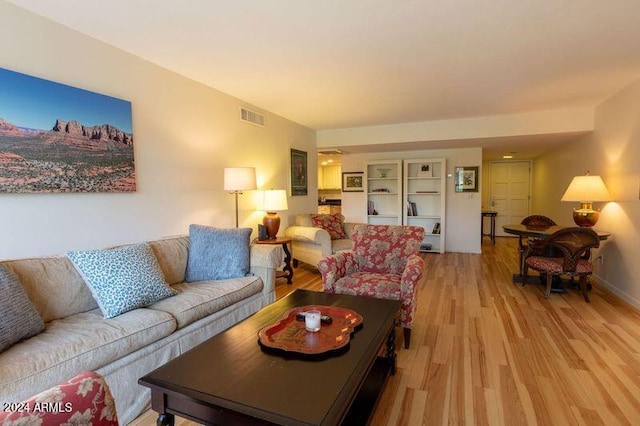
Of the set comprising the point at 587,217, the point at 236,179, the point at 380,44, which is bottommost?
the point at 587,217

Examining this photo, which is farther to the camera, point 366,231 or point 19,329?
point 366,231

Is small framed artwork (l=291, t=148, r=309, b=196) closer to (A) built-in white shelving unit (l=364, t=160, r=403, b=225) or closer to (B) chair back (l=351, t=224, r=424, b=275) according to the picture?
(A) built-in white shelving unit (l=364, t=160, r=403, b=225)

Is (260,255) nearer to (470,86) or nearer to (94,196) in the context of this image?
(94,196)

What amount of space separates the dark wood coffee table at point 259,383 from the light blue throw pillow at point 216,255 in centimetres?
118

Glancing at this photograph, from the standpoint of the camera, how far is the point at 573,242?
140 inches

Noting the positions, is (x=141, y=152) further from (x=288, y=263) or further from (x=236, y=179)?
(x=288, y=263)

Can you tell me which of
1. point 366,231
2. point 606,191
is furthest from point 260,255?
point 606,191

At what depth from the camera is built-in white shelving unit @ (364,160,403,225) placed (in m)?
6.98

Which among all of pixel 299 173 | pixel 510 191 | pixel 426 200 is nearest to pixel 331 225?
pixel 299 173

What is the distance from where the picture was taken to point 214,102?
3676mm

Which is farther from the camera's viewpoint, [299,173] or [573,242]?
[299,173]

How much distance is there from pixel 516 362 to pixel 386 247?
4.24 ft

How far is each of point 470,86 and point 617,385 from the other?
2856mm

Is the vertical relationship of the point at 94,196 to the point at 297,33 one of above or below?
below
